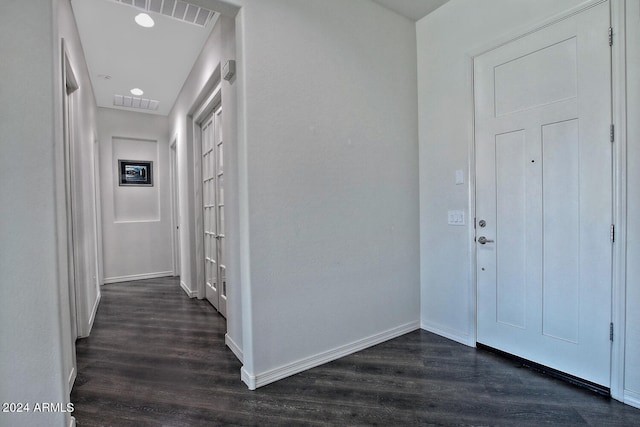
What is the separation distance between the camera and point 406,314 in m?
2.84

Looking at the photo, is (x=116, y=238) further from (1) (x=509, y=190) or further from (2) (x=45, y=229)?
(1) (x=509, y=190)

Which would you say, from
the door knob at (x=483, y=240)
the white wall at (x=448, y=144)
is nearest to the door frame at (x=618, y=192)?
the white wall at (x=448, y=144)

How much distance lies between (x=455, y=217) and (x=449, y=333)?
1033 millimetres

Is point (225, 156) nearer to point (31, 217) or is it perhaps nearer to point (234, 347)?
point (31, 217)

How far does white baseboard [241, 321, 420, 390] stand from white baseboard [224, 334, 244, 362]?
0.91ft

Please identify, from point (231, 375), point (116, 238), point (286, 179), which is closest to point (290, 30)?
point (286, 179)

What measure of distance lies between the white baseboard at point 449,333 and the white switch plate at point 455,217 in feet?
3.12

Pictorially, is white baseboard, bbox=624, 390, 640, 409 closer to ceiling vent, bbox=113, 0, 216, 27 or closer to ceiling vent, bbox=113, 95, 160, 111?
ceiling vent, bbox=113, 0, 216, 27

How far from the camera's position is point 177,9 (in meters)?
2.58

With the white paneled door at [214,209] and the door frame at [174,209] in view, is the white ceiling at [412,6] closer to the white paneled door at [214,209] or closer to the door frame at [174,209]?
the white paneled door at [214,209]

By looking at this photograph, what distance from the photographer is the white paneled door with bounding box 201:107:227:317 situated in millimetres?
3273

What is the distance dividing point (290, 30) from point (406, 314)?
255 cm

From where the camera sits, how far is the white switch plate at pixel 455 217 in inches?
101

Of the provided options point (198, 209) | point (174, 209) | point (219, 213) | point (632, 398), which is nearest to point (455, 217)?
point (632, 398)
